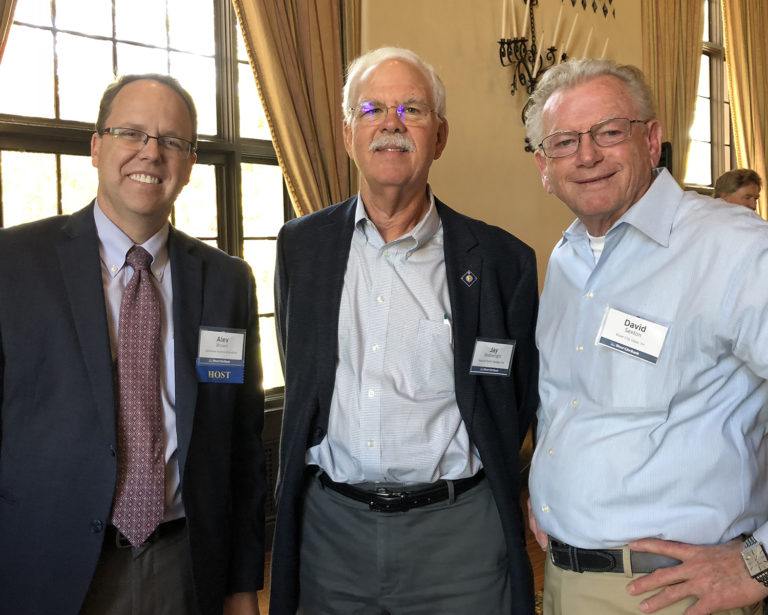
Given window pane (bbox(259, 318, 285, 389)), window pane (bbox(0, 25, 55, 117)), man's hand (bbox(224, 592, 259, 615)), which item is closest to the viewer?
man's hand (bbox(224, 592, 259, 615))

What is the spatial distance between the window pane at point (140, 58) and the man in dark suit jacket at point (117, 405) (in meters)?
2.19

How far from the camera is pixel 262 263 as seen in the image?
4348mm

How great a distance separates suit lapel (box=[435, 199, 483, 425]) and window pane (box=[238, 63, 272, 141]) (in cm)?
246

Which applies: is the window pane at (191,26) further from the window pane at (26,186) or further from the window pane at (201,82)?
the window pane at (26,186)

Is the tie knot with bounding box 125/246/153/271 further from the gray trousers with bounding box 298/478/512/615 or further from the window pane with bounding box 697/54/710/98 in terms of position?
the window pane with bounding box 697/54/710/98

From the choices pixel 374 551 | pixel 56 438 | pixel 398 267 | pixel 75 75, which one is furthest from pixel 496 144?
pixel 56 438

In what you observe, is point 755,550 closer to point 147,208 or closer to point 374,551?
point 374,551

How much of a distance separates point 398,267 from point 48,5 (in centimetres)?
261

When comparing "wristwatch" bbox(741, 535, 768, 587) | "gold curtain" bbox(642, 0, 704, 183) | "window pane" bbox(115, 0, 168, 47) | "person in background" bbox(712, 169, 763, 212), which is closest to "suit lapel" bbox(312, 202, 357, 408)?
"wristwatch" bbox(741, 535, 768, 587)

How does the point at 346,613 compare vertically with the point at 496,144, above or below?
below

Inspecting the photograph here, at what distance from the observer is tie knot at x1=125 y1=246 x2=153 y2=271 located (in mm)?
1691

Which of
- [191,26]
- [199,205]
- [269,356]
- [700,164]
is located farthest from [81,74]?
[700,164]

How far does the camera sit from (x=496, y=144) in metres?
5.12

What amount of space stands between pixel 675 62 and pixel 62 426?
674 cm
